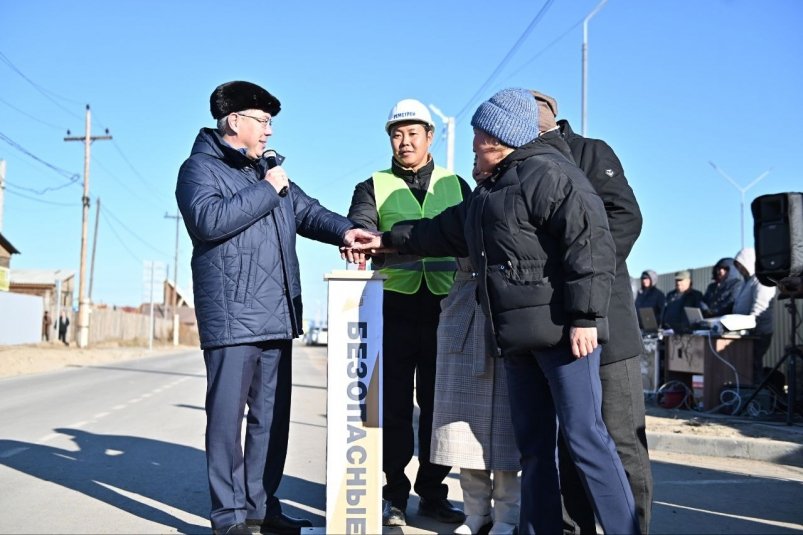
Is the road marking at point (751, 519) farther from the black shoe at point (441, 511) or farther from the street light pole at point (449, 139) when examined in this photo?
the street light pole at point (449, 139)

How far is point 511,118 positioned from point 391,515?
2334 millimetres

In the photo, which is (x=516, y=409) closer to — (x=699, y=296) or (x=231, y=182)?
(x=231, y=182)

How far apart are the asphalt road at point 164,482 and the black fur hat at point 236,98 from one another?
232 centimetres

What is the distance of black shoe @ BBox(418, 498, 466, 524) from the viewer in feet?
15.9

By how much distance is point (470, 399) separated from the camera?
14.4 feet

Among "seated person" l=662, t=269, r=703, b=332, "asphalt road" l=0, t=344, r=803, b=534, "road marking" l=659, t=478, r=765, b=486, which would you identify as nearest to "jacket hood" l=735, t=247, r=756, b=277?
"seated person" l=662, t=269, r=703, b=332

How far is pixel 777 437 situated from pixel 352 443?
5951 millimetres

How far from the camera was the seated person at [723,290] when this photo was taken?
1185 centimetres

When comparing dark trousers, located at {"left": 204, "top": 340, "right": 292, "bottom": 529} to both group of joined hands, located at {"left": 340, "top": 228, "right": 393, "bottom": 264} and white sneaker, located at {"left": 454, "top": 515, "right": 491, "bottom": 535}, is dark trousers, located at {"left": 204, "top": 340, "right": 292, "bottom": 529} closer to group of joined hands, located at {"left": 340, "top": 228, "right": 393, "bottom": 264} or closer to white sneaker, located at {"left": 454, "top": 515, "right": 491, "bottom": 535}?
group of joined hands, located at {"left": 340, "top": 228, "right": 393, "bottom": 264}

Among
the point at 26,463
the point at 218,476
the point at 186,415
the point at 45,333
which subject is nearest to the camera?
the point at 218,476

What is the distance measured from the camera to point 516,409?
12.9 feet

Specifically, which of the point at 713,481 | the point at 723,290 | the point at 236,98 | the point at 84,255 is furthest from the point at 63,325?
the point at 236,98

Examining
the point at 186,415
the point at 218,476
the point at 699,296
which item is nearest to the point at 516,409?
the point at 218,476

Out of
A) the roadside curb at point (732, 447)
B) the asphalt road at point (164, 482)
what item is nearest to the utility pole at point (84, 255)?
the asphalt road at point (164, 482)
